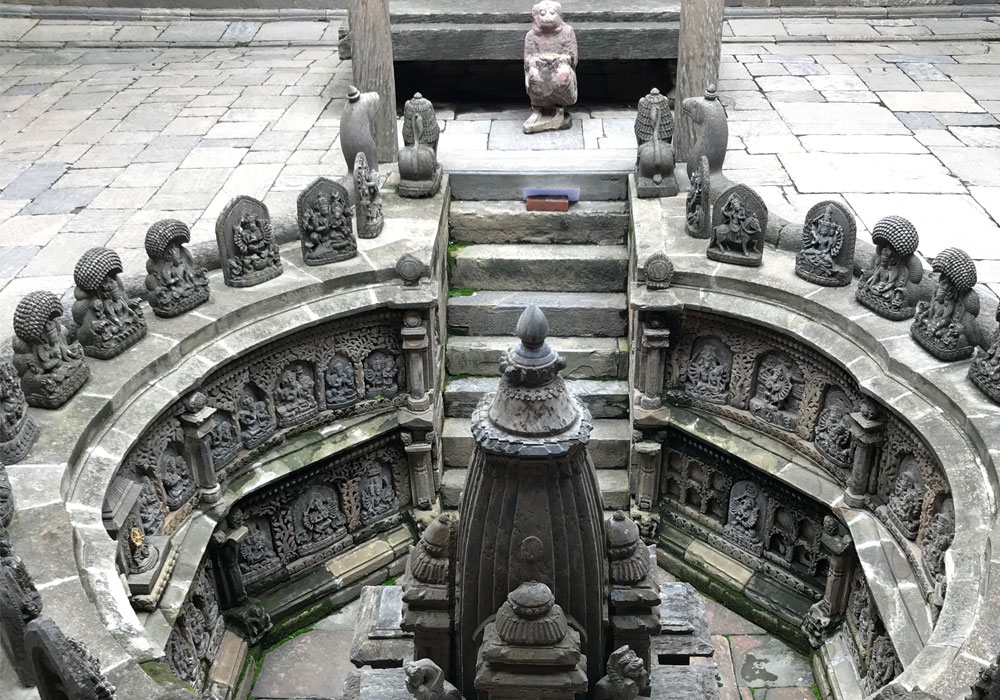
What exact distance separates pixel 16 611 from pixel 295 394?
3666mm

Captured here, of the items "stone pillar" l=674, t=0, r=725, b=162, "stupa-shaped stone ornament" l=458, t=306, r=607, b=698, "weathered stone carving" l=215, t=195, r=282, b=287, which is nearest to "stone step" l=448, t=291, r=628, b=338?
"stone pillar" l=674, t=0, r=725, b=162

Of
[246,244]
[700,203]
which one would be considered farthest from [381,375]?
[700,203]

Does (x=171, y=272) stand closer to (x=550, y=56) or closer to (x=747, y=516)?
(x=747, y=516)

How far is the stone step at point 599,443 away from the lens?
8.81 metres

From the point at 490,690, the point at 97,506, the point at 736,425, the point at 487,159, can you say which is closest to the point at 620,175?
the point at 487,159

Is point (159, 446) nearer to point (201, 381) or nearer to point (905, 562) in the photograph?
point (201, 381)

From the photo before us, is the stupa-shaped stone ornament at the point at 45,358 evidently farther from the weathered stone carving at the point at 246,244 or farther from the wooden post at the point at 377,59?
the wooden post at the point at 377,59

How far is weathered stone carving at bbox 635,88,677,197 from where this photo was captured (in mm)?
8977

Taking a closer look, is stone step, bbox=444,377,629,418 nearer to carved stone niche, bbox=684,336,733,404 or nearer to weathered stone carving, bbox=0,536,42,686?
carved stone niche, bbox=684,336,733,404

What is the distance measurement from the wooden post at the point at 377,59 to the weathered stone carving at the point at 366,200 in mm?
1528

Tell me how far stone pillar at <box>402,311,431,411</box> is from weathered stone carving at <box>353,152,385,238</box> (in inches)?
34.9

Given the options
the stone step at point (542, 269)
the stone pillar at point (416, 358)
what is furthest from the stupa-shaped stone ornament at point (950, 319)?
the stone pillar at point (416, 358)

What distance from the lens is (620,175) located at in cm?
956

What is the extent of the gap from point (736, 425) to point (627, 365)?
3.87 feet
